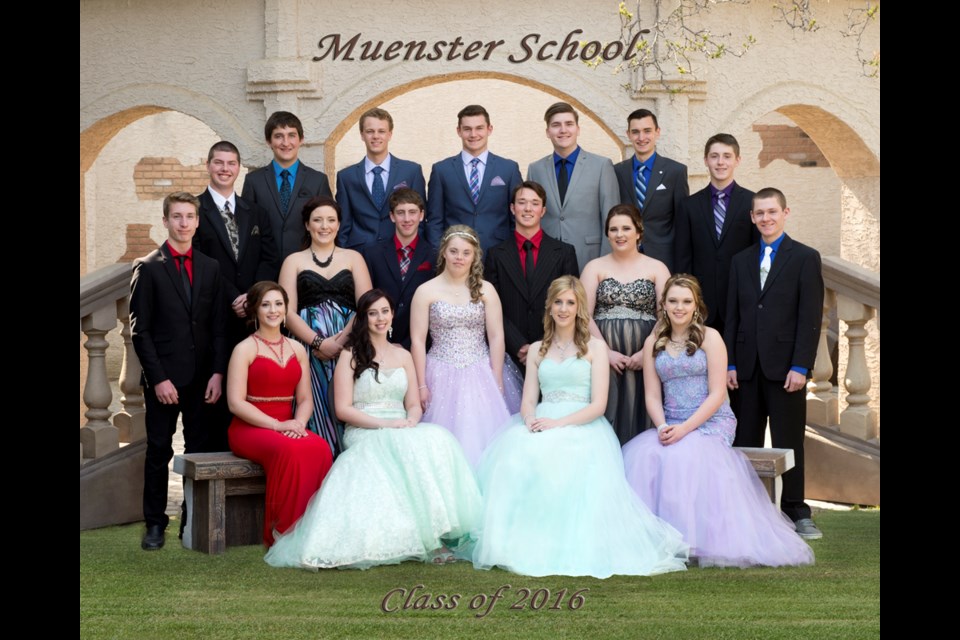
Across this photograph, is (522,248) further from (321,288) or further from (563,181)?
(321,288)

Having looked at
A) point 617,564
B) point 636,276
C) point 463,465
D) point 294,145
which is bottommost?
point 617,564

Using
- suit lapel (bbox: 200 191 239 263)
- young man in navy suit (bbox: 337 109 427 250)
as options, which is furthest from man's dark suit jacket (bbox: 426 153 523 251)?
suit lapel (bbox: 200 191 239 263)

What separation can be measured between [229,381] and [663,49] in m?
3.89

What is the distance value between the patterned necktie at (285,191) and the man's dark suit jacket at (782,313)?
97.0 inches

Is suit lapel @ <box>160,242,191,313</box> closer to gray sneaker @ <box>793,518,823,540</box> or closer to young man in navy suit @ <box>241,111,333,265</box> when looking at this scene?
young man in navy suit @ <box>241,111,333,265</box>

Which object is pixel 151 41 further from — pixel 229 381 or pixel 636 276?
pixel 636 276

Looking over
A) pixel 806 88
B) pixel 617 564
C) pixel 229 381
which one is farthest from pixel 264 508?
pixel 806 88

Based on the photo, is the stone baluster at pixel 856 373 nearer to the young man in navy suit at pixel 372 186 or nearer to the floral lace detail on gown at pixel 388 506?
the young man in navy suit at pixel 372 186

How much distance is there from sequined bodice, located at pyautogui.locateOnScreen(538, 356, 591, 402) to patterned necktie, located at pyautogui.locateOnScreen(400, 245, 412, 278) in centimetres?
104

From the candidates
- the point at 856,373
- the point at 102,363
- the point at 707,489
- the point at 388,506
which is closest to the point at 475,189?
the point at 388,506

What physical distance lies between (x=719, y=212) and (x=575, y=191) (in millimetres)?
779

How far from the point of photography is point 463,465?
5422mm

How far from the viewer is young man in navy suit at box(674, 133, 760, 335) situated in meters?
6.28
